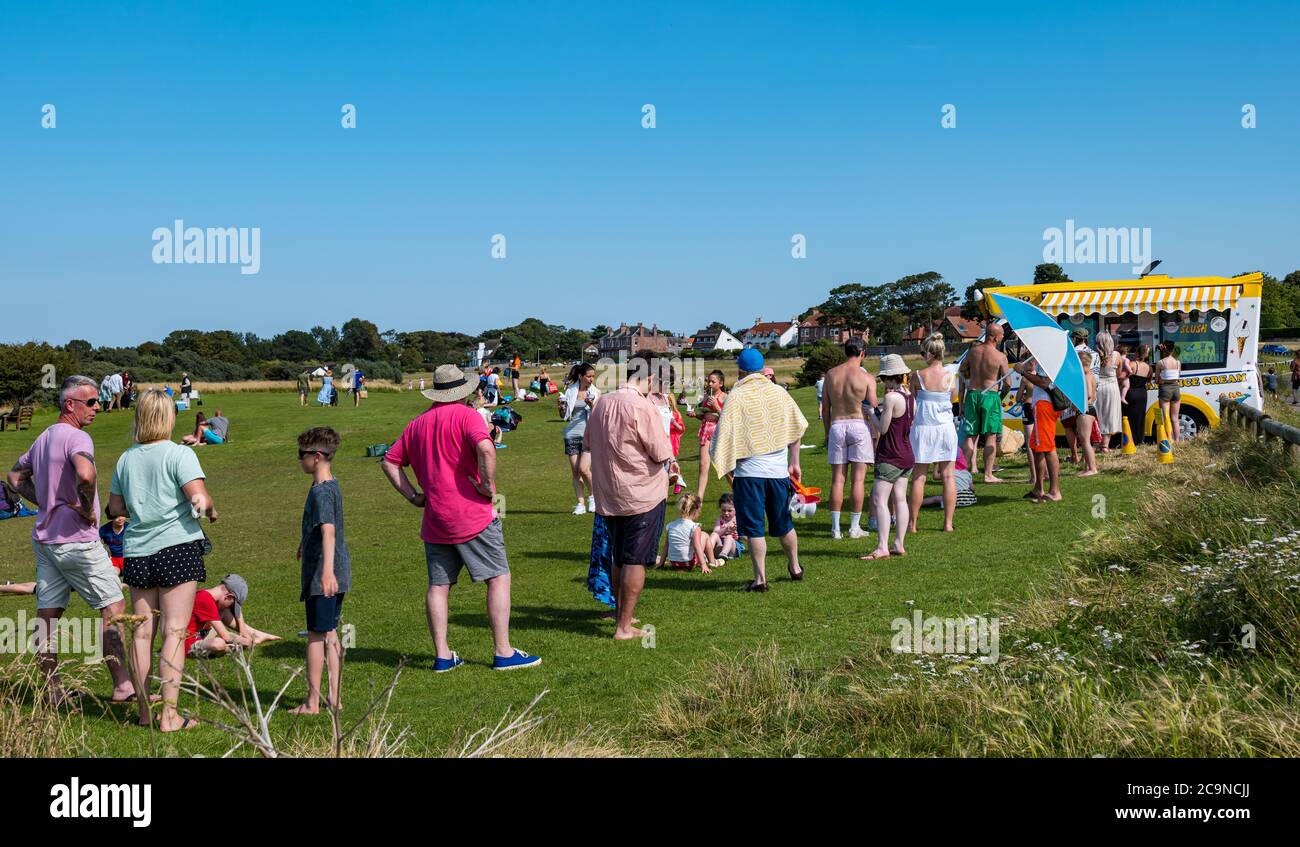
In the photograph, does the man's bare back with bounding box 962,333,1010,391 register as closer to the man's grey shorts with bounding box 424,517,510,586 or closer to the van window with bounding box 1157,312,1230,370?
the van window with bounding box 1157,312,1230,370

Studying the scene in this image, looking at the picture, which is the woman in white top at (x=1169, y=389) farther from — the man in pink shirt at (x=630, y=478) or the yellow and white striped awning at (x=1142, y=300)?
the man in pink shirt at (x=630, y=478)

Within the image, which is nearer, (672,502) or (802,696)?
(802,696)

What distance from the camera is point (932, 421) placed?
990 cm

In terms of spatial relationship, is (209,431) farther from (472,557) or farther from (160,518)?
(160,518)

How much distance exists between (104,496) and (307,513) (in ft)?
50.1

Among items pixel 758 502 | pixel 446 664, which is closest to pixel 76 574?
pixel 446 664

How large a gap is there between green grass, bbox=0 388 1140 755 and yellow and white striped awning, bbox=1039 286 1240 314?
336 centimetres

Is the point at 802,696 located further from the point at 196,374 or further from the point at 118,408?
the point at 196,374

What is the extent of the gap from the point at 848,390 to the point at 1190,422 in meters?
10.3

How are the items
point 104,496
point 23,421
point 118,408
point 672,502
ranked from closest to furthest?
1. point 672,502
2. point 104,496
3. point 23,421
4. point 118,408

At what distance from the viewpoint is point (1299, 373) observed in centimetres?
3045

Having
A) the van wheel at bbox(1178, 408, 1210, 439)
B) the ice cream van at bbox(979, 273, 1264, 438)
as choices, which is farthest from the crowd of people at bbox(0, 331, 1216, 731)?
the van wheel at bbox(1178, 408, 1210, 439)

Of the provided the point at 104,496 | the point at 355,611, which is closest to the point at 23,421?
the point at 104,496

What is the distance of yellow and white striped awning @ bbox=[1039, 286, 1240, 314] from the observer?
1769 centimetres
